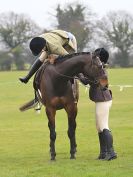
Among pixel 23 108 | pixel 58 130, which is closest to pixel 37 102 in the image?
pixel 23 108

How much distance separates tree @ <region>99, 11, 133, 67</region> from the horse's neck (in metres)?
79.8

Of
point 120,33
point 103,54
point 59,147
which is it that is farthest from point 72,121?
point 120,33

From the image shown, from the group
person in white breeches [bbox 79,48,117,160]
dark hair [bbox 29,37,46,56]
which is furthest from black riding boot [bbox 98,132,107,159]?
dark hair [bbox 29,37,46,56]

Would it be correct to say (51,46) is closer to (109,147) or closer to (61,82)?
(61,82)

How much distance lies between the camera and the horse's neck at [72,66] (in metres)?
9.28

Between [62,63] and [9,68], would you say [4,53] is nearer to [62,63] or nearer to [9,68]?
[9,68]

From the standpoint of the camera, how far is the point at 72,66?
30.9 feet

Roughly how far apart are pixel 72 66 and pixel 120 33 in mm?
86475

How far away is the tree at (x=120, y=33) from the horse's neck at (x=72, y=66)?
262 ft

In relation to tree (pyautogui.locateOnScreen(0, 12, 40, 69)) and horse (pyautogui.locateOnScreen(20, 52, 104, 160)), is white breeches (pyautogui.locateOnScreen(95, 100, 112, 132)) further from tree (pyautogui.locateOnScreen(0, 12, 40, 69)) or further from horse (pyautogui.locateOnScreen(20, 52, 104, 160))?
tree (pyautogui.locateOnScreen(0, 12, 40, 69))

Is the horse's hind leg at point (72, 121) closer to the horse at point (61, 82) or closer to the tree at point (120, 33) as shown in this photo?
the horse at point (61, 82)

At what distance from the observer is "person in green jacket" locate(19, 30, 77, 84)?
9742 mm

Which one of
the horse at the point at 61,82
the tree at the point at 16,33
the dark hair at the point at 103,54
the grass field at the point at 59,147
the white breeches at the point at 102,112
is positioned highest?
the dark hair at the point at 103,54

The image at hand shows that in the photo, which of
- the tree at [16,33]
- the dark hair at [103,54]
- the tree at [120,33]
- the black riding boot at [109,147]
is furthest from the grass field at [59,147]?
the tree at [16,33]
